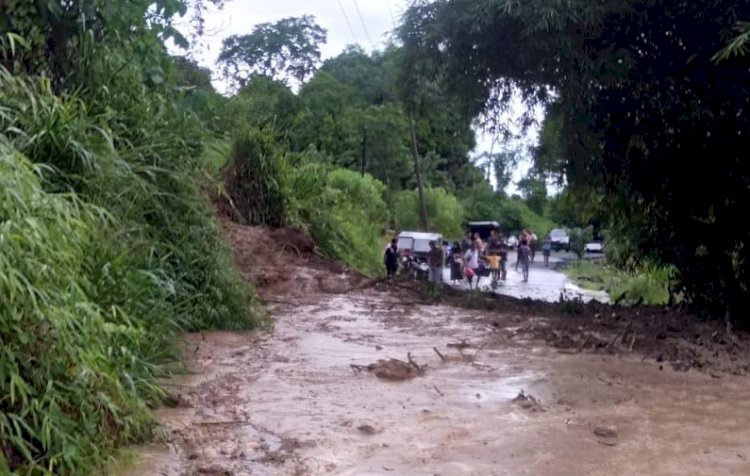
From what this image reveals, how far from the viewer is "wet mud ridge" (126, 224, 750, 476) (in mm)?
6934

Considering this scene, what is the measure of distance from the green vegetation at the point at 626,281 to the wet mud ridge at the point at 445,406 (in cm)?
496

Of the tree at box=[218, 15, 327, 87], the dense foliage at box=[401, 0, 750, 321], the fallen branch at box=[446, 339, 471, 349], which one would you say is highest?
the tree at box=[218, 15, 327, 87]

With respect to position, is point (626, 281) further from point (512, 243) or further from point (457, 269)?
point (512, 243)

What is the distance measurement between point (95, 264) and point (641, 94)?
379 inches

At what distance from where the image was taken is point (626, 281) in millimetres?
28422

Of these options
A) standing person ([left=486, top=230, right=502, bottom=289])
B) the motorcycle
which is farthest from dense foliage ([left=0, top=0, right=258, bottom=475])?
standing person ([left=486, top=230, right=502, bottom=289])

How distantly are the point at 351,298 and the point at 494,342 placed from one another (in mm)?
4925

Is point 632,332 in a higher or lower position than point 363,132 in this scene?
lower

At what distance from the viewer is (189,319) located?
430 inches

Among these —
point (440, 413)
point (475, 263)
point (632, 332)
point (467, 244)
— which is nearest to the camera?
point (440, 413)

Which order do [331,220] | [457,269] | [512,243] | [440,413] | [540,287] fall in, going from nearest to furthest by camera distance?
1. [440,413]
2. [331,220]
3. [457,269]
4. [540,287]
5. [512,243]

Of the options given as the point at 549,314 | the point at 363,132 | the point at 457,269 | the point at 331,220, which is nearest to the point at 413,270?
the point at 331,220

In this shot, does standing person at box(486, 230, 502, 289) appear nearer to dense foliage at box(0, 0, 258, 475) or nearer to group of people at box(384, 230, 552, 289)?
group of people at box(384, 230, 552, 289)

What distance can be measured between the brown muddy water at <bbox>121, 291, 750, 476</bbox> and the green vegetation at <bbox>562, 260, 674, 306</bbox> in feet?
21.4
